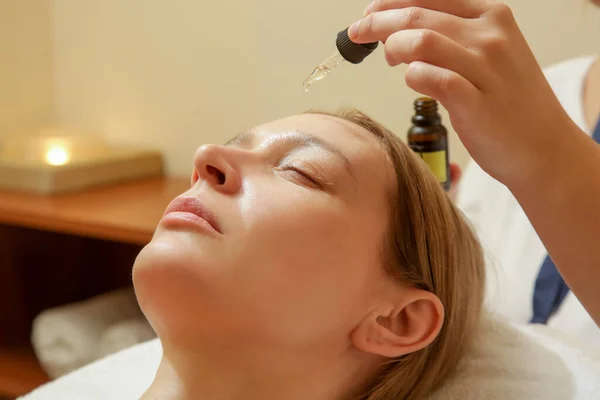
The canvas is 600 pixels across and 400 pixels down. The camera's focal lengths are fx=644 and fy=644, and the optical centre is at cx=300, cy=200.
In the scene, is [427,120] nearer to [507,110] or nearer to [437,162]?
[437,162]

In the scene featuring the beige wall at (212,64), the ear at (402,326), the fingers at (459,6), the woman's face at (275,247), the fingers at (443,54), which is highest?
the beige wall at (212,64)

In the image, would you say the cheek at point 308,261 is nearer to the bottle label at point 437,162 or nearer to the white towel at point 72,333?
the bottle label at point 437,162

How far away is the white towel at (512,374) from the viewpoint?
819 mm

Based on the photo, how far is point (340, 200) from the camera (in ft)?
2.49

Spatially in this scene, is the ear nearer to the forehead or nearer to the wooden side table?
the forehead

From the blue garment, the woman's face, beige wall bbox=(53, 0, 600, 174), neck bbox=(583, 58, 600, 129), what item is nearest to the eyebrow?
the woman's face

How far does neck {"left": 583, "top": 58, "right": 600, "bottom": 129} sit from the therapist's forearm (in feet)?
1.81

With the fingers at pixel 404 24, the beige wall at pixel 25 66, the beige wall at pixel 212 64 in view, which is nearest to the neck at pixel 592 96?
the beige wall at pixel 212 64

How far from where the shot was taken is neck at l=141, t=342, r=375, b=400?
28.9 inches

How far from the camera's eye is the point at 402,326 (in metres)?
0.81

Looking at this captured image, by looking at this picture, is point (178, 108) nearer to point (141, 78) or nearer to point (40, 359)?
point (141, 78)

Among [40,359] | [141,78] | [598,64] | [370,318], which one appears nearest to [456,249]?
[370,318]

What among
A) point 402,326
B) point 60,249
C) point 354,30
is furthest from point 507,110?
point 60,249

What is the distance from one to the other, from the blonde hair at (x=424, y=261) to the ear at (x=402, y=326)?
27 millimetres
